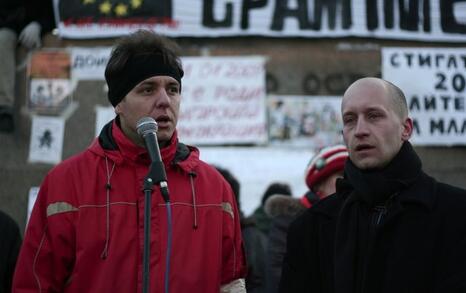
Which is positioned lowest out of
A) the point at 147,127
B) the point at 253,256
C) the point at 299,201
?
the point at 253,256

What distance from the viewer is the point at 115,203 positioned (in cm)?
289

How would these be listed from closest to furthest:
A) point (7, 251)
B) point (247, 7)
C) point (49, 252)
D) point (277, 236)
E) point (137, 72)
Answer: point (49, 252), point (137, 72), point (7, 251), point (277, 236), point (247, 7)

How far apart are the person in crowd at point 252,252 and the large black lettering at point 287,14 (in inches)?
91.7

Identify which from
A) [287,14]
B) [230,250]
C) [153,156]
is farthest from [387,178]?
[287,14]

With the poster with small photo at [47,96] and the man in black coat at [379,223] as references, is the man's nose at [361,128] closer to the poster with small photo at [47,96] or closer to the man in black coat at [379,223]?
the man in black coat at [379,223]

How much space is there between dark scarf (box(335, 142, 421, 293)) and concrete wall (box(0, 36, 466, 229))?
3.79 meters

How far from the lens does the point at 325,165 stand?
4.21 meters

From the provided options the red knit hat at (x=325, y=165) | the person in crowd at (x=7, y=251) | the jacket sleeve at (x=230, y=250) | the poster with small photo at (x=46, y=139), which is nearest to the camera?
the jacket sleeve at (x=230, y=250)

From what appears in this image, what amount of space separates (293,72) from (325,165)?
2536 mm

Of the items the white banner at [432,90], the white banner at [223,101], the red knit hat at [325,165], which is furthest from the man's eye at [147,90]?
the white banner at [432,90]

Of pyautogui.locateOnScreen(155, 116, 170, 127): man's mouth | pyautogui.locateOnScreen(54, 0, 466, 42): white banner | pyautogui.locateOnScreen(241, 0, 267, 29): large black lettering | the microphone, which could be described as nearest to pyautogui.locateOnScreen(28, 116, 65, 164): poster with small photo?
pyautogui.locateOnScreen(54, 0, 466, 42): white banner

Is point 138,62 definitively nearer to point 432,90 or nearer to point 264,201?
point 264,201

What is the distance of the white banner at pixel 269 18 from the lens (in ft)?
21.3

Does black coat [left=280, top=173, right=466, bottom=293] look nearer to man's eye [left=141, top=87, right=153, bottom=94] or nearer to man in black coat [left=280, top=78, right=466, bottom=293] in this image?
man in black coat [left=280, top=78, right=466, bottom=293]
